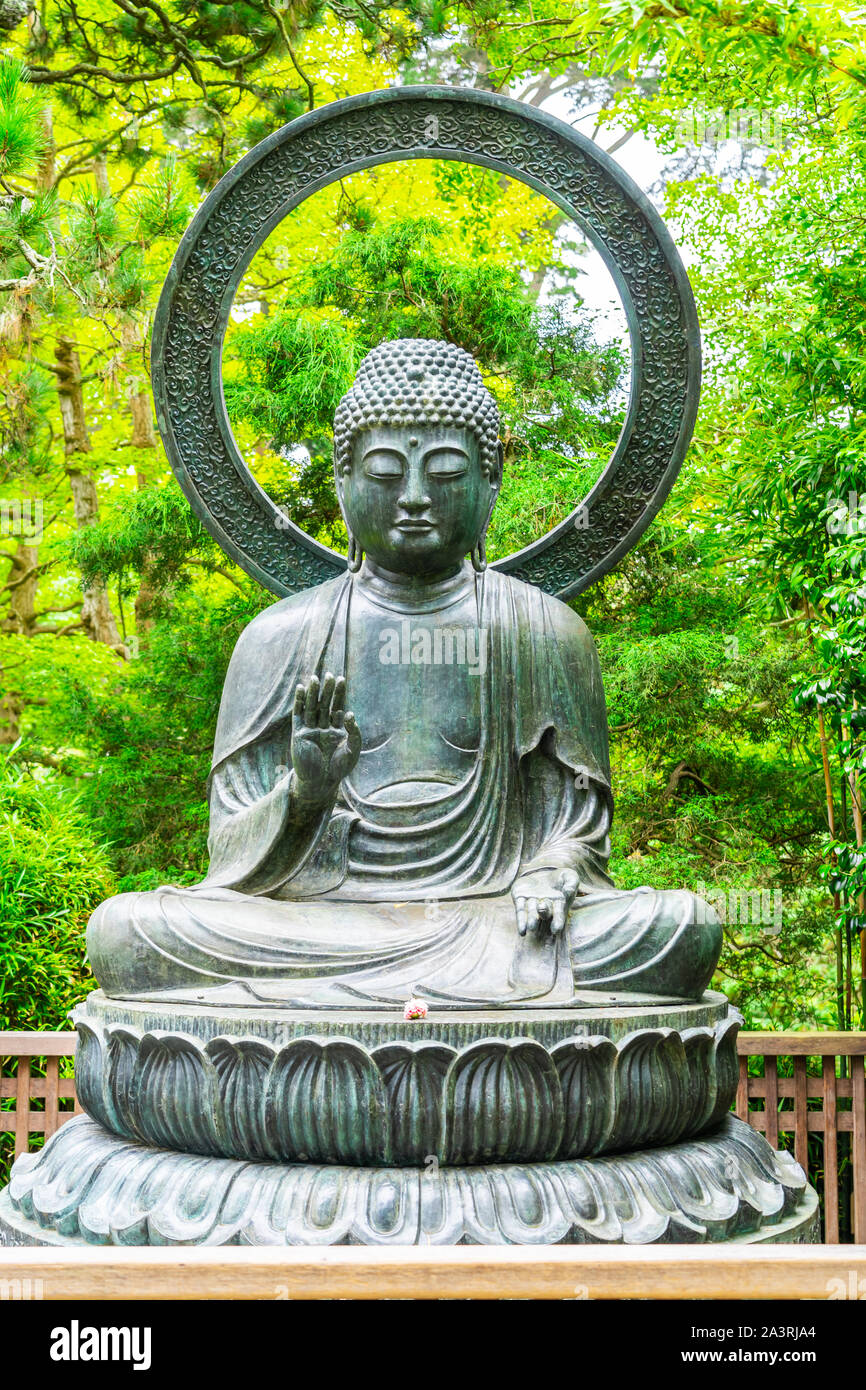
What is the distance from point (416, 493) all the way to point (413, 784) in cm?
90

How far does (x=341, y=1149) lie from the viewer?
3.39 m

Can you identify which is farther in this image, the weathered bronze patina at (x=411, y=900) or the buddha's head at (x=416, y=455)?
the buddha's head at (x=416, y=455)

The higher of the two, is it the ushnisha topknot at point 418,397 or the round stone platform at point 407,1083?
the ushnisha topknot at point 418,397

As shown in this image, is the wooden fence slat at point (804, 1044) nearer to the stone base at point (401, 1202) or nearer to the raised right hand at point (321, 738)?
the stone base at point (401, 1202)

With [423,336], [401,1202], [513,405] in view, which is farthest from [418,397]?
[423,336]

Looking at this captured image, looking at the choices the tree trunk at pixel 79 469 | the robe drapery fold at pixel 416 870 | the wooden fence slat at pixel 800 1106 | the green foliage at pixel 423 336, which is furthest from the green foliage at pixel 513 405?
the robe drapery fold at pixel 416 870

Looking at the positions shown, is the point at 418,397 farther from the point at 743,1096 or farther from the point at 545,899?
the point at 743,1096

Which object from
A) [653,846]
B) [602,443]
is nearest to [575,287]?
[602,443]

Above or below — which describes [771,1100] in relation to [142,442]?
below

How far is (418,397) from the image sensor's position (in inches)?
170

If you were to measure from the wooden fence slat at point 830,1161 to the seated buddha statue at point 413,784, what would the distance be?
1.42 m

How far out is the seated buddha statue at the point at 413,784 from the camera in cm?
376

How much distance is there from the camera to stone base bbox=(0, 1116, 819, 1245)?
3232mm
